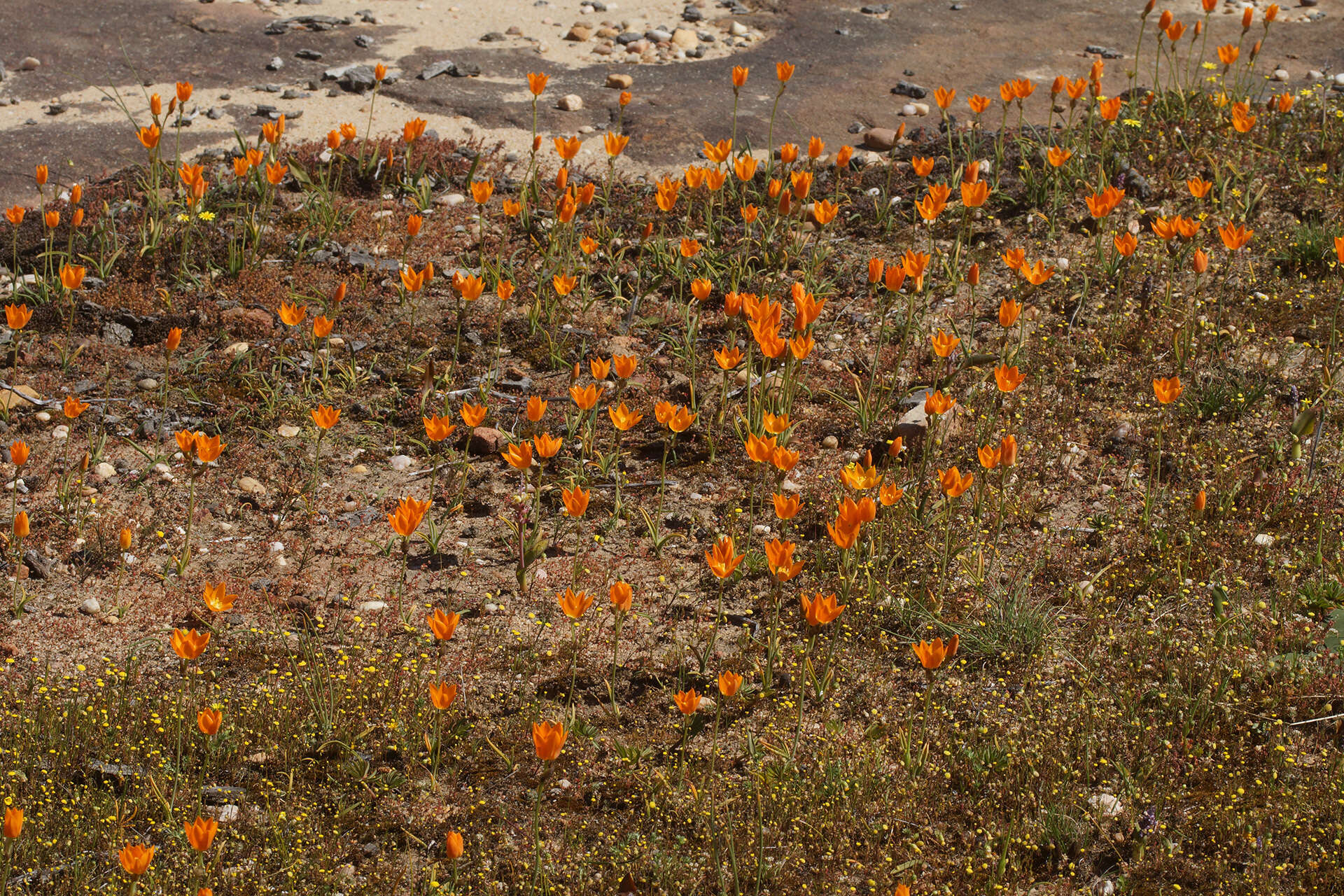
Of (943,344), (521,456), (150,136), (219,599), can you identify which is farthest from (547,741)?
(150,136)

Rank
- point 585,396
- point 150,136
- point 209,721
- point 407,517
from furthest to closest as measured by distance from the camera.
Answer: point 150,136, point 585,396, point 407,517, point 209,721

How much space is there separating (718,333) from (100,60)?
5620 millimetres

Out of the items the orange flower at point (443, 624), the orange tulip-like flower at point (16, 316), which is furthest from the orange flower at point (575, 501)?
the orange tulip-like flower at point (16, 316)

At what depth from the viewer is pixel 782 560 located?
3.69m

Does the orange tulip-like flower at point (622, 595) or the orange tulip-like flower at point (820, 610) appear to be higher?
the orange tulip-like flower at point (820, 610)

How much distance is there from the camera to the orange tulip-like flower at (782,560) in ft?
12.0

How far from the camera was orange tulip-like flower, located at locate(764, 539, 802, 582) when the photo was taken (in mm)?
3656

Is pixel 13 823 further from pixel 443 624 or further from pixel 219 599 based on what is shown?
pixel 443 624

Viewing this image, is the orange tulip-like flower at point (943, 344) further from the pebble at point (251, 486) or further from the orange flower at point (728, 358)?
the pebble at point (251, 486)

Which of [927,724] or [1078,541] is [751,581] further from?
[1078,541]

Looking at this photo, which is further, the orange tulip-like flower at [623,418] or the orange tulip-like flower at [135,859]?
the orange tulip-like flower at [623,418]

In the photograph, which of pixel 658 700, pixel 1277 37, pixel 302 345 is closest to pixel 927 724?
pixel 658 700

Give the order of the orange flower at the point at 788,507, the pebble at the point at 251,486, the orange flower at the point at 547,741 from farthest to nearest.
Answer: the pebble at the point at 251,486 < the orange flower at the point at 788,507 < the orange flower at the point at 547,741

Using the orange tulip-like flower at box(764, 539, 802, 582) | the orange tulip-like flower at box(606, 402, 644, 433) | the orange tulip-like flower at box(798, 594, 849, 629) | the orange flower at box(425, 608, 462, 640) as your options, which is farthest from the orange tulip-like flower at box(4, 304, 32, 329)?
the orange tulip-like flower at box(798, 594, 849, 629)
